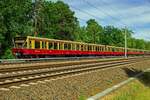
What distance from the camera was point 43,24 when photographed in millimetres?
78500

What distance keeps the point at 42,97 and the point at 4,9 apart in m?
37.0

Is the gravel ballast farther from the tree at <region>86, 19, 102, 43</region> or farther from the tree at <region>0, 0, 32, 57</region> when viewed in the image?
the tree at <region>86, 19, 102, 43</region>

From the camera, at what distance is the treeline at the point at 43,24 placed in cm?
4769

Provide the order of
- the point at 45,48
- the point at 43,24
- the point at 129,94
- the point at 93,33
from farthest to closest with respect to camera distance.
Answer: the point at 93,33, the point at 43,24, the point at 45,48, the point at 129,94

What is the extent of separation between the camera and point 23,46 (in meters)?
40.6

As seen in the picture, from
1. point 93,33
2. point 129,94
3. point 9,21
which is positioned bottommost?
point 129,94

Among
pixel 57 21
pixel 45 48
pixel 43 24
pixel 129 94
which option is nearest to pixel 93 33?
pixel 57 21

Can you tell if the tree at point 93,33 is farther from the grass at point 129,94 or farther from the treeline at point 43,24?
the grass at point 129,94

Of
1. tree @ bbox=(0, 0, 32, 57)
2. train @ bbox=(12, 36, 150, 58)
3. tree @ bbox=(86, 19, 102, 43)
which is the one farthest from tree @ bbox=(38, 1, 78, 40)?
tree @ bbox=(86, 19, 102, 43)

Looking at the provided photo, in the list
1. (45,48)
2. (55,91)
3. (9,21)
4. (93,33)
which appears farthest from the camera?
(93,33)

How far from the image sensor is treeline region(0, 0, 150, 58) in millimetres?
47688

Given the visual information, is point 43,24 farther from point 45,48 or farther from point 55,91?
point 55,91

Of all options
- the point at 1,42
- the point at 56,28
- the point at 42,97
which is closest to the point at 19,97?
the point at 42,97

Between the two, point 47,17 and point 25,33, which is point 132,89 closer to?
point 25,33
